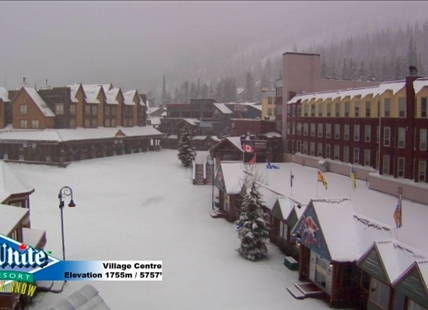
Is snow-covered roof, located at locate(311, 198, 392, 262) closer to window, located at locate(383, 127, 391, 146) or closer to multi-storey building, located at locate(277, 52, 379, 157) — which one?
window, located at locate(383, 127, 391, 146)

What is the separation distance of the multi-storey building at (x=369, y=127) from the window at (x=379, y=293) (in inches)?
538

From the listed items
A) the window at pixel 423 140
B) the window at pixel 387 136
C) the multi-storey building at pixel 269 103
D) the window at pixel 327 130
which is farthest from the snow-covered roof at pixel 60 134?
the window at pixel 423 140

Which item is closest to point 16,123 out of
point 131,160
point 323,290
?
point 131,160

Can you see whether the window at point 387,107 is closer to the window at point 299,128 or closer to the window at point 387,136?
the window at point 387,136

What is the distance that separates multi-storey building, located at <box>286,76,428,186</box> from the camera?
1146 inches

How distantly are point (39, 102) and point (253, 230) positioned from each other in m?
45.8

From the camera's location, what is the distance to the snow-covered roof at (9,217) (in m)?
15.9

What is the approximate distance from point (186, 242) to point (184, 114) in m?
61.3

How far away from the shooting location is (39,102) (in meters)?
59.7

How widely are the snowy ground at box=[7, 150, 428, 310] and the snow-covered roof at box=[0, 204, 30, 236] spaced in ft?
15.2

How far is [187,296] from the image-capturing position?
66.0 feet

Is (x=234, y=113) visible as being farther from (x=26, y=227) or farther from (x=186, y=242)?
(x=26, y=227)

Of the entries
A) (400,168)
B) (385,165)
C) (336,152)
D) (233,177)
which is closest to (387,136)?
(385,165)

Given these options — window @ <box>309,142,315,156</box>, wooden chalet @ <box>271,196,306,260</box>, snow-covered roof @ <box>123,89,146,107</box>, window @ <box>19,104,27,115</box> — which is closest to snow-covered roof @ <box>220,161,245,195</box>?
wooden chalet @ <box>271,196,306,260</box>
